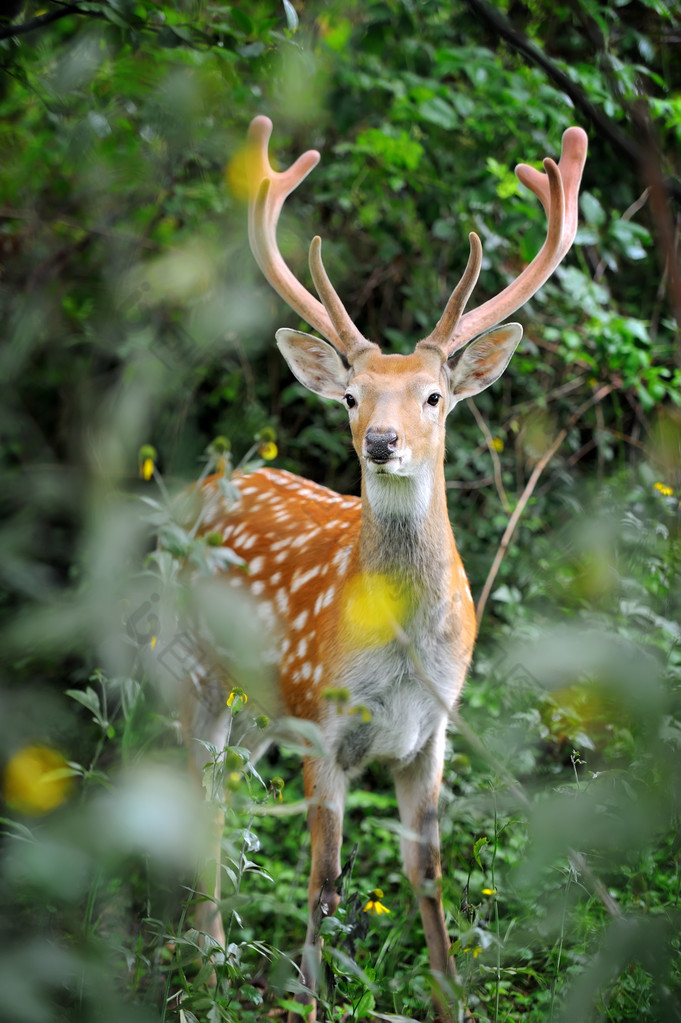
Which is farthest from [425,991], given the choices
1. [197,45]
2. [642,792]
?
[197,45]

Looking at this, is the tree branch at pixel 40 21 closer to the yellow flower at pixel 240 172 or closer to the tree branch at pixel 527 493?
the yellow flower at pixel 240 172

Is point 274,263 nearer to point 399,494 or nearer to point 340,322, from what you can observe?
point 340,322

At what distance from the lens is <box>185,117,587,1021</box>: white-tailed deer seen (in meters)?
2.60

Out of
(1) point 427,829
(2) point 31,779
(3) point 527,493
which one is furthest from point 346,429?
(2) point 31,779

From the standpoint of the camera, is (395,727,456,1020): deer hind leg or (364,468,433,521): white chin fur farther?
(395,727,456,1020): deer hind leg

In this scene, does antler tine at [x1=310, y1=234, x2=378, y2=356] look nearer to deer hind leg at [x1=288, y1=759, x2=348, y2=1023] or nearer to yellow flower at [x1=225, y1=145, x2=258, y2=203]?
yellow flower at [x1=225, y1=145, x2=258, y2=203]

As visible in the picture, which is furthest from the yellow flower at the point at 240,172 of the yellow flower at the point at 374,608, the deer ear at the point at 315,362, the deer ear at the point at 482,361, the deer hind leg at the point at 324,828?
the deer hind leg at the point at 324,828

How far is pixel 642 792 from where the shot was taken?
114 cm

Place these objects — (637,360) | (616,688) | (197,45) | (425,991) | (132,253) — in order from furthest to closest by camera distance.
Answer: (132,253), (637,360), (197,45), (425,991), (616,688)

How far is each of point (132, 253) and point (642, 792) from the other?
432 centimetres

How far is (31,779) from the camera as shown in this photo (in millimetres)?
1508

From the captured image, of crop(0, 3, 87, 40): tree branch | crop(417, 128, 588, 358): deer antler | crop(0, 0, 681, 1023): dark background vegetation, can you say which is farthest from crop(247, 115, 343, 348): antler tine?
crop(0, 3, 87, 40): tree branch

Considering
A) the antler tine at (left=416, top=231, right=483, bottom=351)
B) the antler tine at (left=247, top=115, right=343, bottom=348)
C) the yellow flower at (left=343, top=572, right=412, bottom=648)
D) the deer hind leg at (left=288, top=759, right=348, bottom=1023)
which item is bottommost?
the deer hind leg at (left=288, top=759, right=348, bottom=1023)

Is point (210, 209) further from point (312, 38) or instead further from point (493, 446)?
point (493, 446)
